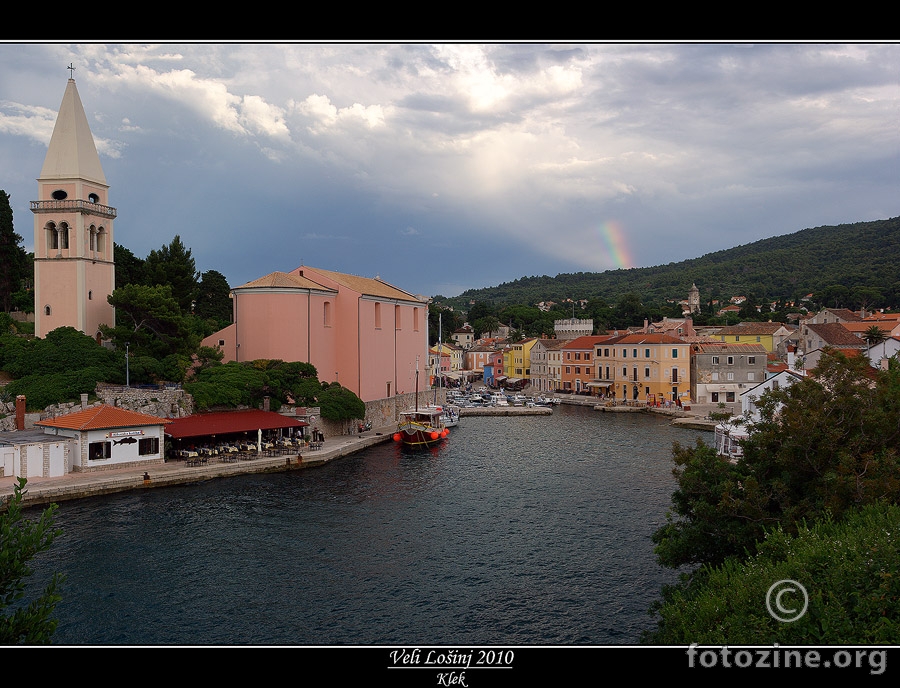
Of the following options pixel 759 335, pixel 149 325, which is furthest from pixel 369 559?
pixel 759 335

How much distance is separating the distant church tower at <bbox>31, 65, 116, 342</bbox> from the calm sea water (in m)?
14.1

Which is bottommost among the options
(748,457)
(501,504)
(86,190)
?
A: (501,504)

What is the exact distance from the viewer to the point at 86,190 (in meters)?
31.5

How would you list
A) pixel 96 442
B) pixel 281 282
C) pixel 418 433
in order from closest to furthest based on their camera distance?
pixel 96 442
pixel 418 433
pixel 281 282

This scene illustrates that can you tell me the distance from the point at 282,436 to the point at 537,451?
11920 millimetres

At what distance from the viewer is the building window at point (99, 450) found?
75.2ft

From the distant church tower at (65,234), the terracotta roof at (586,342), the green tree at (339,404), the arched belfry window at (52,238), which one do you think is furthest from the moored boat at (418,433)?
the terracotta roof at (586,342)

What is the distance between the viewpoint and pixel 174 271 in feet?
127

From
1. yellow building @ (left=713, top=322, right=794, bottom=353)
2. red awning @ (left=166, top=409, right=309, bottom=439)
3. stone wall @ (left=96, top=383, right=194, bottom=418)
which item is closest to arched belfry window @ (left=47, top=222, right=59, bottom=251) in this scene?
stone wall @ (left=96, top=383, right=194, bottom=418)

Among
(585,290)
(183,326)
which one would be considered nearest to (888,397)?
(183,326)

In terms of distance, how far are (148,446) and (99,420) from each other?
2026 millimetres

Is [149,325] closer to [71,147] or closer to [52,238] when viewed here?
[52,238]

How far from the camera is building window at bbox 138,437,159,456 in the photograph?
79.6ft

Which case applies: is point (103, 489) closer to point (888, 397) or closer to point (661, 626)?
point (661, 626)
